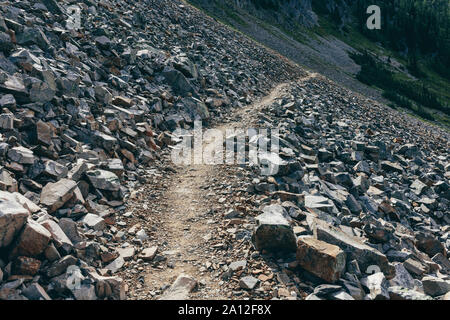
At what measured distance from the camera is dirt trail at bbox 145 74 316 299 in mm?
7293

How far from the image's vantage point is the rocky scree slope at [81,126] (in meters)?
6.25

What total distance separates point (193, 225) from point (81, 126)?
5.78 meters

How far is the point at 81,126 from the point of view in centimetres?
1153

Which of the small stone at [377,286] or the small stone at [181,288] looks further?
the small stone at [181,288]

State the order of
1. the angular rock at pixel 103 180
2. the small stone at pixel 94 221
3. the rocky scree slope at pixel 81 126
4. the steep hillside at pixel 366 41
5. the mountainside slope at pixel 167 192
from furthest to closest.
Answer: the steep hillside at pixel 366 41, the angular rock at pixel 103 180, the small stone at pixel 94 221, the mountainside slope at pixel 167 192, the rocky scree slope at pixel 81 126

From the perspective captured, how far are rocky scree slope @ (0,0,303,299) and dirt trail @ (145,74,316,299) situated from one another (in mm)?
872

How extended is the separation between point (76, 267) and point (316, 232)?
18.3 feet

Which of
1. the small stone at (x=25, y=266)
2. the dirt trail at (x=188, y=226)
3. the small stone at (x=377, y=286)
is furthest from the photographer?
the dirt trail at (x=188, y=226)

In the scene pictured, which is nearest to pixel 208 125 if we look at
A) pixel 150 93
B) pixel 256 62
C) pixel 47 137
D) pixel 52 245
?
pixel 150 93

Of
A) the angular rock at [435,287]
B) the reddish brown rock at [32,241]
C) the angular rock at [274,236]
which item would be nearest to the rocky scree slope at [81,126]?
the reddish brown rock at [32,241]

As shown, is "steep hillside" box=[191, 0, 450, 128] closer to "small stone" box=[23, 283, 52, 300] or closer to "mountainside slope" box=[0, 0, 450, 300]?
"mountainside slope" box=[0, 0, 450, 300]

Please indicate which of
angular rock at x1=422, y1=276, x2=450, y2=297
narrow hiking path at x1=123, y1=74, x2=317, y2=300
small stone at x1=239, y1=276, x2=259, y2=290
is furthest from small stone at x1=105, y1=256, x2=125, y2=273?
angular rock at x1=422, y1=276, x2=450, y2=297

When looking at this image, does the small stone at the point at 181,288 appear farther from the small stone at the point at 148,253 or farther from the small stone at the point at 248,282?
the small stone at the point at 148,253
